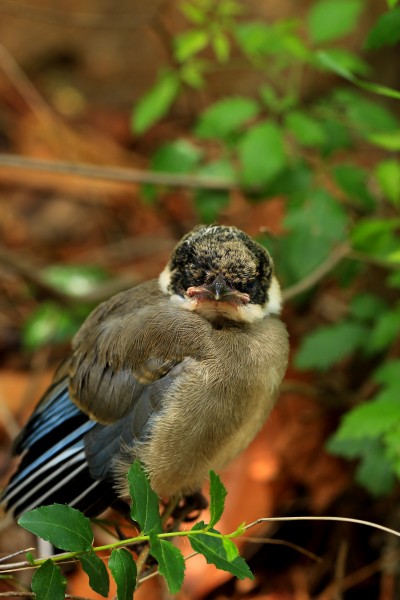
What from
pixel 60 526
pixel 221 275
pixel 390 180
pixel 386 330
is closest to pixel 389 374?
pixel 386 330

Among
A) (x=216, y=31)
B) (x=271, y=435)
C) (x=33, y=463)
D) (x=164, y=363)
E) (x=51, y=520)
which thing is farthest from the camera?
(x=271, y=435)

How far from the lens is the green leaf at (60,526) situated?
1750 mm

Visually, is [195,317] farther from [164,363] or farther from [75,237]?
[75,237]

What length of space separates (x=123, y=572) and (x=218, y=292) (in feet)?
2.95

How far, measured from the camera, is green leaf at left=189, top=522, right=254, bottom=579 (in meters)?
1.78

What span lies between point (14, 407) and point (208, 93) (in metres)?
3.21

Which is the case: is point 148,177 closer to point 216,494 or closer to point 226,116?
point 226,116

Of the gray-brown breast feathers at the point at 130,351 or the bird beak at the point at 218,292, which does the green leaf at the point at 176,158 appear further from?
the bird beak at the point at 218,292

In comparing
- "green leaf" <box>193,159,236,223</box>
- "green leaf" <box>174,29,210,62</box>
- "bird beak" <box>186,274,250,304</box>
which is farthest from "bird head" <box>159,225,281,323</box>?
"green leaf" <box>193,159,236,223</box>

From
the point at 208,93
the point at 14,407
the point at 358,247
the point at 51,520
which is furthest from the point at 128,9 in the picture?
the point at 51,520

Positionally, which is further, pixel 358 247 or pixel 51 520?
pixel 358 247

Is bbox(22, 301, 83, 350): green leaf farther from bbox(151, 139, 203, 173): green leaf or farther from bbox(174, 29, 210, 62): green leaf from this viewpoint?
bbox(174, 29, 210, 62): green leaf

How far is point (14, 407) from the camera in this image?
14.4 feet

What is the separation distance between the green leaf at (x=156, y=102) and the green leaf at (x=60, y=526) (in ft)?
7.96
